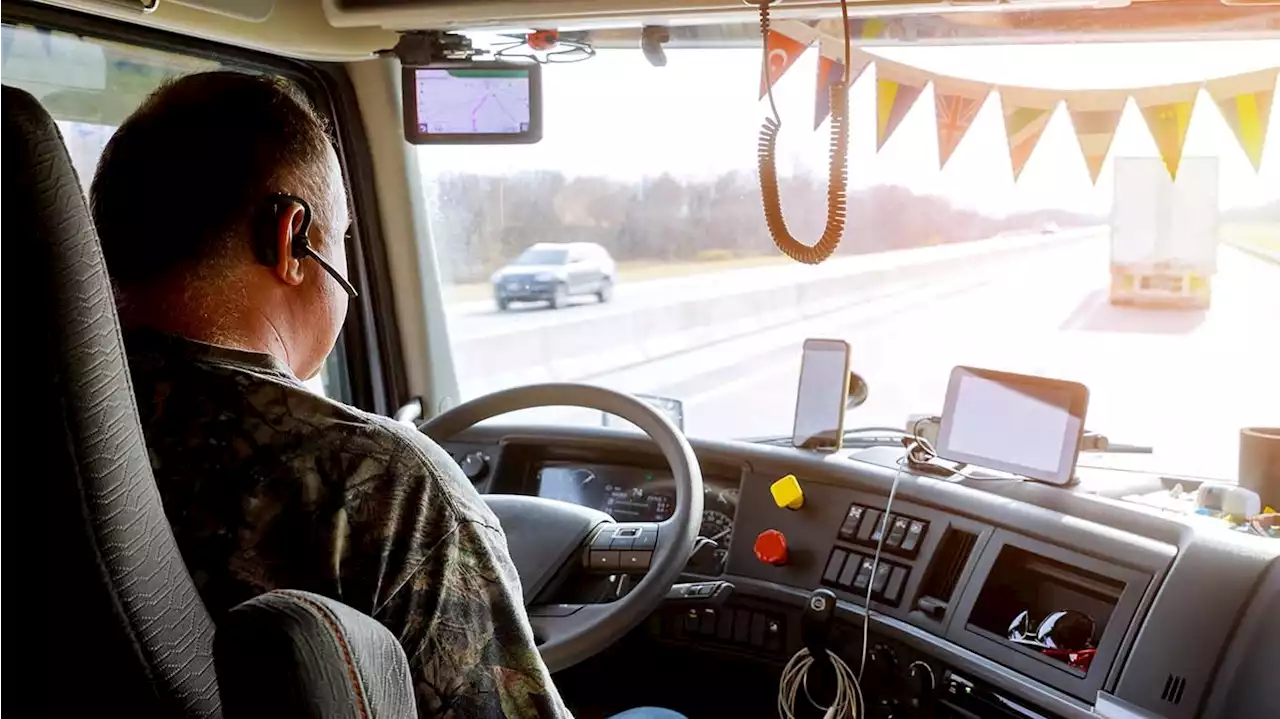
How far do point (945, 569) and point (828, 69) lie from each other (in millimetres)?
1095

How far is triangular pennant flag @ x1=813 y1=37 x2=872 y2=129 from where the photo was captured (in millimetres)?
2371

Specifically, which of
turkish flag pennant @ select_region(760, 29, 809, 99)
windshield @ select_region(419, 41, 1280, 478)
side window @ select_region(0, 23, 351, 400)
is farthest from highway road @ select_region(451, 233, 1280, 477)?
side window @ select_region(0, 23, 351, 400)

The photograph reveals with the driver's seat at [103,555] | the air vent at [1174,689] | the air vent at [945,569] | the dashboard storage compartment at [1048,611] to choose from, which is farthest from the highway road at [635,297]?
the driver's seat at [103,555]

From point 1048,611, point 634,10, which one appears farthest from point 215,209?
point 1048,611

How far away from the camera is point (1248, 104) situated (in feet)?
7.13

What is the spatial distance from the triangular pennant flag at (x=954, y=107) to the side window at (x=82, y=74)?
1499mm

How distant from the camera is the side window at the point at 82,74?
1920 mm

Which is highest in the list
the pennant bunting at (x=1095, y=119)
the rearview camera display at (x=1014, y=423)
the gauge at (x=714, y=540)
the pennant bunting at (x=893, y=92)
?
the pennant bunting at (x=893, y=92)

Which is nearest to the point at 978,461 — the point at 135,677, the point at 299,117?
the point at 299,117

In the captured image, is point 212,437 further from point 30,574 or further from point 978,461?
point 978,461

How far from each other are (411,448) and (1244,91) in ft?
6.07

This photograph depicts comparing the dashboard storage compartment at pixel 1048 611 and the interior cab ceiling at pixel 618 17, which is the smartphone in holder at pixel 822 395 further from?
the interior cab ceiling at pixel 618 17

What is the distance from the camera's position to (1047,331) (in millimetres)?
2631

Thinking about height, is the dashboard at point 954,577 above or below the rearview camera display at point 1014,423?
below
